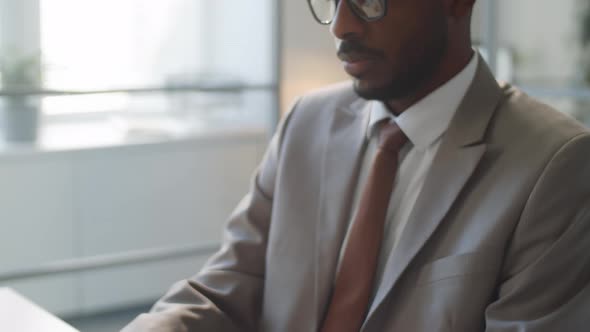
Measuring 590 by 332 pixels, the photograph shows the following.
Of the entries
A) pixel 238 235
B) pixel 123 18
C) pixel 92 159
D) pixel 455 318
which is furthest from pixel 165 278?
pixel 455 318

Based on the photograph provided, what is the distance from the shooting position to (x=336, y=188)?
6.16 feet

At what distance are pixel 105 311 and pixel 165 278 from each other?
1.07 ft

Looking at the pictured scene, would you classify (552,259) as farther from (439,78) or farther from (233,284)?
(233,284)

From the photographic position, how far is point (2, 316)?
170cm

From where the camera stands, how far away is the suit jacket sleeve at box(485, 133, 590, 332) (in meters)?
1.52

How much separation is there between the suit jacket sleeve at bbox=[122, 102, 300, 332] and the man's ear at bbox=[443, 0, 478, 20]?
0.44 meters

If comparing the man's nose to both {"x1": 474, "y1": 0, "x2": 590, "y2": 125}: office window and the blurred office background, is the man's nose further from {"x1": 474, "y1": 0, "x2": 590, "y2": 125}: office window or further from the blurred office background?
{"x1": 474, "y1": 0, "x2": 590, "y2": 125}: office window

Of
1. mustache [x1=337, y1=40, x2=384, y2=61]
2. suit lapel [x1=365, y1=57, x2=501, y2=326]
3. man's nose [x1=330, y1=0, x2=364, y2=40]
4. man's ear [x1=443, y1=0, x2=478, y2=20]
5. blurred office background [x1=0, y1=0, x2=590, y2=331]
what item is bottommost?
blurred office background [x1=0, y1=0, x2=590, y2=331]

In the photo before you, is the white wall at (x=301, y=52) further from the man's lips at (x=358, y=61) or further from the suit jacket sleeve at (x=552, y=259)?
the suit jacket sleeve at (x=552, y=259)

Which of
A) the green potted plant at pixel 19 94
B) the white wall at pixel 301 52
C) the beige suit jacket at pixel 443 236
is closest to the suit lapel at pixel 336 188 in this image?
the beige suit jacket at pixel 443 236

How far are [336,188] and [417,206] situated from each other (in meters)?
0.22

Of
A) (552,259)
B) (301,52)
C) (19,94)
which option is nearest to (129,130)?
(19,94)

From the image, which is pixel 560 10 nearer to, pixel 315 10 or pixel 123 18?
pixel 123 18

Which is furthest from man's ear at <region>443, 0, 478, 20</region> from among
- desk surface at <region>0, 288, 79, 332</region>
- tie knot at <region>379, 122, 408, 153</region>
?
desk surface at <region>0, 288, 79, 332</region>
